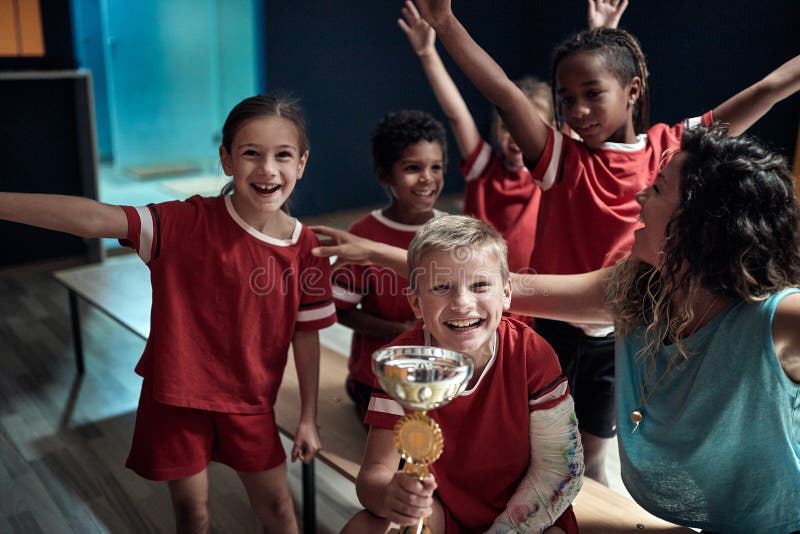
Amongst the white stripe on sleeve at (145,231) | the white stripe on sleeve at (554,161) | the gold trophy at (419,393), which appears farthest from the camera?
the white stripe on sleeve at (554,161)

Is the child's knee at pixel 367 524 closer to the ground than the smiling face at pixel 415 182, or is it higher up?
closer to the ground

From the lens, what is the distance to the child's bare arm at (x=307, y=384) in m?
1.73

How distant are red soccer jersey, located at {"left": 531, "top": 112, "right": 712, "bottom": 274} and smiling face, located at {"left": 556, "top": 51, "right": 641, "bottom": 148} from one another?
0.05 m

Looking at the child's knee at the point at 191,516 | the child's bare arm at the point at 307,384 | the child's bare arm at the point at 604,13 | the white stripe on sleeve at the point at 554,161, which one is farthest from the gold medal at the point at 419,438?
the child's bare arm at the point at 604,13

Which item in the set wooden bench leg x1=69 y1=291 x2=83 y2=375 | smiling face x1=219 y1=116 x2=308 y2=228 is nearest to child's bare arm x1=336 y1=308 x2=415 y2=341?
smiling face x1=219 y1=116 x2=308 y2=228

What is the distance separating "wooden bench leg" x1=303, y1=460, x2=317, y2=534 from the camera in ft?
6.79

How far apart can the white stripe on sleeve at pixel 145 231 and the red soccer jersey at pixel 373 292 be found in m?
0.66

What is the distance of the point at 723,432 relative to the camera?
1359 mm

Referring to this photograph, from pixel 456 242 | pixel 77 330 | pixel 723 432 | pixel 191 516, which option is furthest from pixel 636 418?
pixel 77 330

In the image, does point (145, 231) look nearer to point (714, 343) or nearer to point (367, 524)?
point (367, 524)

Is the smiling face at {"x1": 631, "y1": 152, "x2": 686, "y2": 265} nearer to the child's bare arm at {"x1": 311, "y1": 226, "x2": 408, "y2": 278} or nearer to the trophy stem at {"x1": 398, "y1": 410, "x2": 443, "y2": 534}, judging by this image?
the child's bare arm at {"x1": 311, "y1": 226, "x2": 408, "y2": 278}

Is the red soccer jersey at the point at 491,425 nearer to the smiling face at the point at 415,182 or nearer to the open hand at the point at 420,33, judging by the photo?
the smiling face at the point at 415,182

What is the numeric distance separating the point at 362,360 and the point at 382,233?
1.21ft

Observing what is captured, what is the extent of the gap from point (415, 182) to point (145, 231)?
914mm
